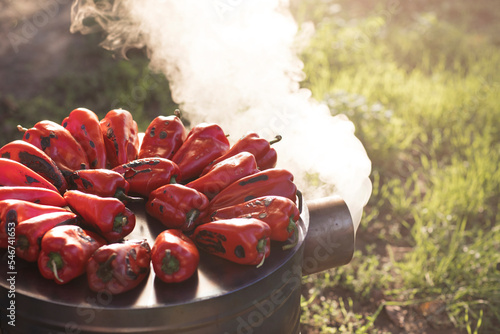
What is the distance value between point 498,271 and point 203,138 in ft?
8.40

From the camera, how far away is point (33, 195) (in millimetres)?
2033

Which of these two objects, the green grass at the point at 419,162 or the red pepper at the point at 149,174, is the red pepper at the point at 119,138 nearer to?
the red pepper at the point at 149,174

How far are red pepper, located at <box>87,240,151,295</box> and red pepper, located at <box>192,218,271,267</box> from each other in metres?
0.27

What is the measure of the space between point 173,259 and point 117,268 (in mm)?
196

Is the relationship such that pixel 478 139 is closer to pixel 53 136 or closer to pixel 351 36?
pixel 351 36

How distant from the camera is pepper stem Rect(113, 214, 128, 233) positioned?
77.0 inches

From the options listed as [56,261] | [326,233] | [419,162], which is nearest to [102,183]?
[56,261]

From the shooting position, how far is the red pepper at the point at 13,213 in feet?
6.11

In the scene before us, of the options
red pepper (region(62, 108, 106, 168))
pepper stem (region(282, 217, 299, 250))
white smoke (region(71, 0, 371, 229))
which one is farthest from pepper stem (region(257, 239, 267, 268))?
white smoke (region(71, 0, 371, 229))

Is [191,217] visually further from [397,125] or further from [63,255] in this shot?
[397,125]

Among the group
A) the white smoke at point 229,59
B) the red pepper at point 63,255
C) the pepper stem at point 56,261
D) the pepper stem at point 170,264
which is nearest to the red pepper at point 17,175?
the red pepper at point 63,255

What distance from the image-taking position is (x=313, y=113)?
341 cm

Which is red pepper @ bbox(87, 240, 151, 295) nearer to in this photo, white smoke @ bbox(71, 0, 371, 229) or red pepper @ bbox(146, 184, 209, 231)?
red pepper @ bbox(146, 184, 209, 231)

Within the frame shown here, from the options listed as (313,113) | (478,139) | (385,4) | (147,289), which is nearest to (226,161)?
(147,289)
